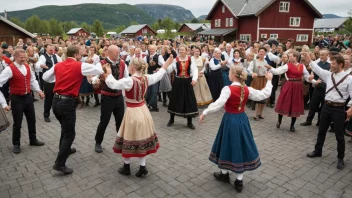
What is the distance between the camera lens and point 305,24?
36.7m

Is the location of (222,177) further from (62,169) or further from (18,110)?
(18,110)

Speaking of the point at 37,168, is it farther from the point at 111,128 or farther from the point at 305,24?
the point at 305,24

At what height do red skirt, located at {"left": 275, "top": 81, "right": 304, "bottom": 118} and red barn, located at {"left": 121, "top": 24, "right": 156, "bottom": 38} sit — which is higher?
red barn, located at {"left": 121, "top": 24, "right": 156, "bottom": 38}

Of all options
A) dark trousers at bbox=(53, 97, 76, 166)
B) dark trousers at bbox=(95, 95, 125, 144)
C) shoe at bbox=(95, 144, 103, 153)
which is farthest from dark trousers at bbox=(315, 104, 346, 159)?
dark trousers at bbox=(53, 97, 76, 166)

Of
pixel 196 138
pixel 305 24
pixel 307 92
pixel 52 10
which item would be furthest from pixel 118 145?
pixel 52 10

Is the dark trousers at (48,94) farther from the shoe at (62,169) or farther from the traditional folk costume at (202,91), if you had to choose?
the traditional folk costume at (202,91)

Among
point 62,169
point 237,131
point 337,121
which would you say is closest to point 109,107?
point 62,169

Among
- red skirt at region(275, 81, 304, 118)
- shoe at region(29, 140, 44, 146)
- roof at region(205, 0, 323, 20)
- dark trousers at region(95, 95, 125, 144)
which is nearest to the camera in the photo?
dark trousers at region(95, 95, 125, 144)

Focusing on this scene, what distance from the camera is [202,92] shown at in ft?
28.7

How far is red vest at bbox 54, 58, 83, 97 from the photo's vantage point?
4.27 m

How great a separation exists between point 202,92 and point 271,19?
30.4 meters

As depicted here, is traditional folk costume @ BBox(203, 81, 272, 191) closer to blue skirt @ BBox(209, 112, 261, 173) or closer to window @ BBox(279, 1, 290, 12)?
blue skirt @ BBox(209, 112, 261, 173)

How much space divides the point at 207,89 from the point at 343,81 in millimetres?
4587

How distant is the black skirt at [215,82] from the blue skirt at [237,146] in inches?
208
